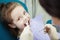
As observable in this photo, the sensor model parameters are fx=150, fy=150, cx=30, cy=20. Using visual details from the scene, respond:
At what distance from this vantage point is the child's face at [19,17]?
67 cm

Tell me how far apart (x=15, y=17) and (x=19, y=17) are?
2 cm

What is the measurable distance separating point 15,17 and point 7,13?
0.04 meters

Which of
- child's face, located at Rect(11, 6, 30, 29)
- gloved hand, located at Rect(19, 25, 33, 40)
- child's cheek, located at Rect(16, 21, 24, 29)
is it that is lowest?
gloved hand, located at Rect(19, 25, 33, 40)

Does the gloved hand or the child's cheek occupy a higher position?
the child's cheek

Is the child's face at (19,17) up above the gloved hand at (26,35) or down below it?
above

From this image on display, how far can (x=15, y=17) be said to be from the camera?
67cm

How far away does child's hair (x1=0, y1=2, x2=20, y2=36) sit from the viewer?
677 millimetres

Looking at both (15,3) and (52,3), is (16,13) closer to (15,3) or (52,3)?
(15,3)

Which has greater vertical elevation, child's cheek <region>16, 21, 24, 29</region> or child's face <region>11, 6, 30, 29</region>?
child's face <region>11, 6, 30, 29</region>

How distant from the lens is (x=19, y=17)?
2.23ft

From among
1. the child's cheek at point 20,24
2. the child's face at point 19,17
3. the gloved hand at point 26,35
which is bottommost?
the gloved hand at point 26,35

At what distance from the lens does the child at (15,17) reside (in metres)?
0.67

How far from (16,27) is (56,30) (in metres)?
0.19

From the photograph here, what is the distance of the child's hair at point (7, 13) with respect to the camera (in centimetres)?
68
